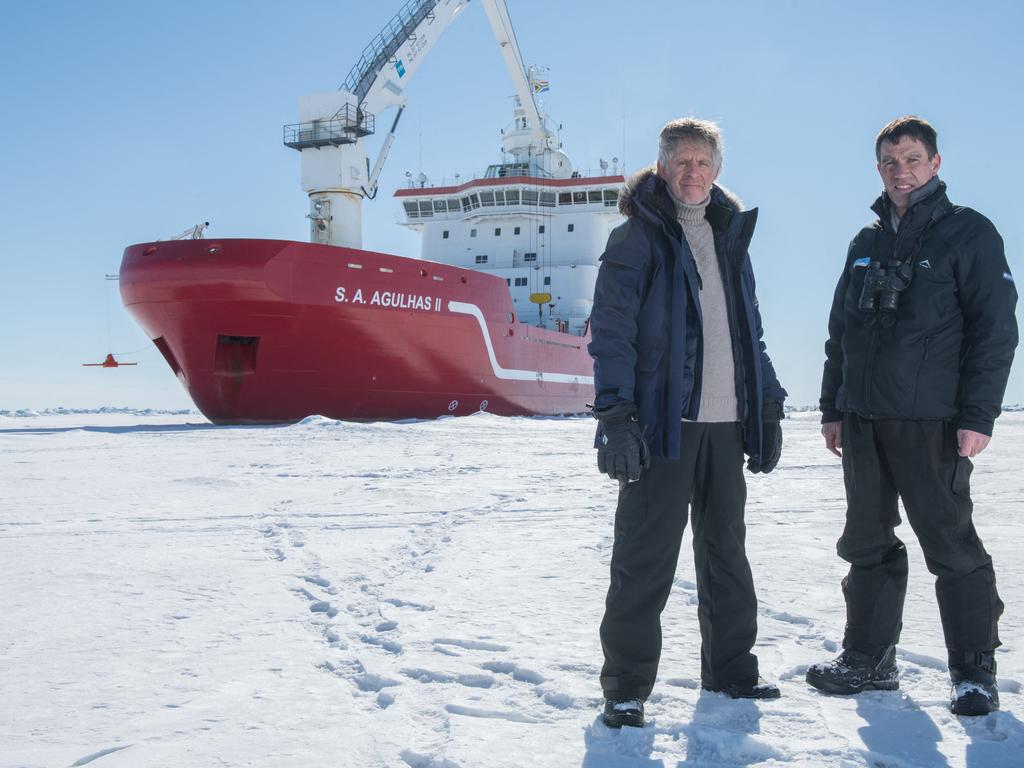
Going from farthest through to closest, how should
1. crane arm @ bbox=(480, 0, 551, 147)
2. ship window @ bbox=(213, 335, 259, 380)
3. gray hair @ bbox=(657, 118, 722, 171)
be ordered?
crane arm @ bbox=(480, 0, 551, 147)
ship window @ bbox=(213, 335, 259, 380)
gray hair @ bbox=(657, 118, 722, 171)

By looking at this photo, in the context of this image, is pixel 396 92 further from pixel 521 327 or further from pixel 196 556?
pixel 196 556

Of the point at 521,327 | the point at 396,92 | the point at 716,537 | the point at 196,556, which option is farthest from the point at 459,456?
the point at 396,92

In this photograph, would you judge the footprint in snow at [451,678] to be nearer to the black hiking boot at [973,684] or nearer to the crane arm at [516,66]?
the black hiking boot at [973,684]

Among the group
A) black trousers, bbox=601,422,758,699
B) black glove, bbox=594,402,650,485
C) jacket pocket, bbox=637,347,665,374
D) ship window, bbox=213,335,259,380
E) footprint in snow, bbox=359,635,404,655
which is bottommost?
footprint in snow, bbox=359,635,404,655

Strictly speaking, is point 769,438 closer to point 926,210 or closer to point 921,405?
point 921,405

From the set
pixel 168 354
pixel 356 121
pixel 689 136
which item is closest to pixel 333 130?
pixel 356 121

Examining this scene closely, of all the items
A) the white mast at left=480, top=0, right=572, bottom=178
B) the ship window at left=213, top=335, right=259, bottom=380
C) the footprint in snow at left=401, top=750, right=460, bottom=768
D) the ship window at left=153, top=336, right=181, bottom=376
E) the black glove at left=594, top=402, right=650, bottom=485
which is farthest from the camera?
the white mast at left=480, top=0, right=572, bottom=178

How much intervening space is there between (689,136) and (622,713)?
131 cm

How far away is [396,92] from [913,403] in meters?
14.8

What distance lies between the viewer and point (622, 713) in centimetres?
163

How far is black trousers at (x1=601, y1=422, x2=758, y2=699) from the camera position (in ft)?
5.89

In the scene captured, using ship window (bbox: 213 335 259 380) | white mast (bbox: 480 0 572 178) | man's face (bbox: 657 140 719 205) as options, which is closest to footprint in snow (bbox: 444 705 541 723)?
man's face (bbox: 657 140 719 205)

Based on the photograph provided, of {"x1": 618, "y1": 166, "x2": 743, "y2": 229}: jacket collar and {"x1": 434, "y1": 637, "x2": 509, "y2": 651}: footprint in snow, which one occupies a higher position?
{"x1": 618, "y1": 166, "x2": 743, "y2": 229}: jacket collar

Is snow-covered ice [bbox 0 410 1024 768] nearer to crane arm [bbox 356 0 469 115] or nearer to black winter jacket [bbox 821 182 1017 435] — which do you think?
black winter jacket [bbox 821 182 1017 435]
